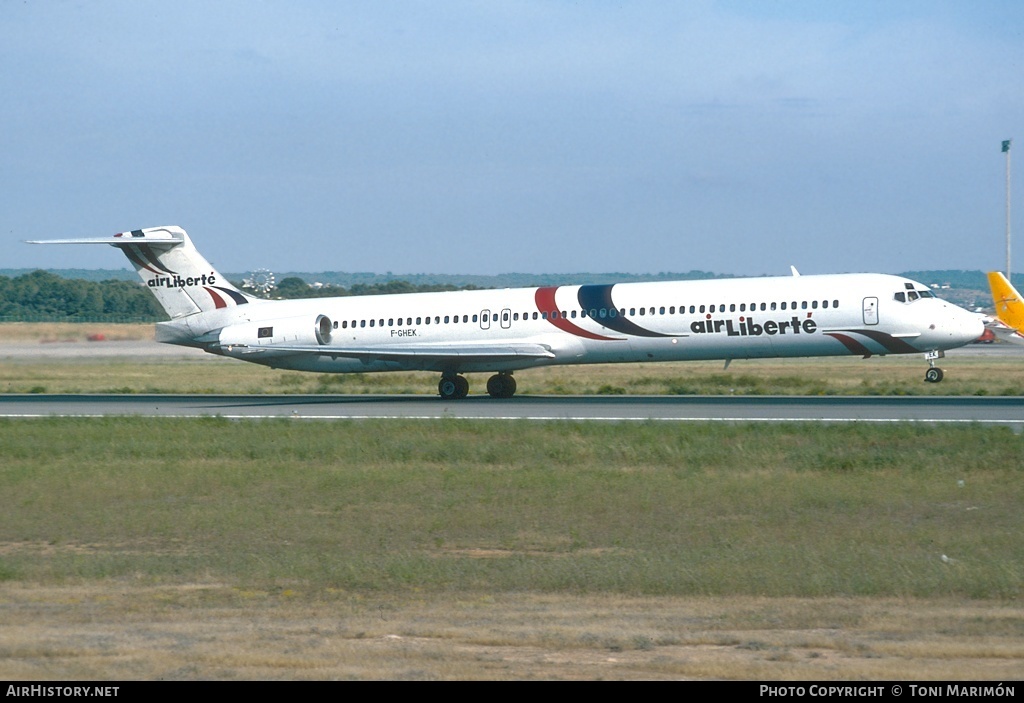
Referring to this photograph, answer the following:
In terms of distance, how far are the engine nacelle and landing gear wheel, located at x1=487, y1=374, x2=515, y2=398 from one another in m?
4.83

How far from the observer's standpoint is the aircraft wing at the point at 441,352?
109 feet

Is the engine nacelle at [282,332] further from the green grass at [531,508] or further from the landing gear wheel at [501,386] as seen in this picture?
the green grass at [531,508]

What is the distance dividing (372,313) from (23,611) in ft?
85.7

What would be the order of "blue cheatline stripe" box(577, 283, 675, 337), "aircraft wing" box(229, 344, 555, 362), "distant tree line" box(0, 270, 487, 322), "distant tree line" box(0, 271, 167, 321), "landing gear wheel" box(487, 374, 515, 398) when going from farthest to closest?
"distant tree line" box(0, 271, 167, 321), "distant tree line" box(0, 270, 487, 322), "landing gear wheel" box(487, 374, 515, 398), "aircraft wing" box(229, 344, 555, 362), "blue cheatline stripe" box(577, 283, 675, 337)

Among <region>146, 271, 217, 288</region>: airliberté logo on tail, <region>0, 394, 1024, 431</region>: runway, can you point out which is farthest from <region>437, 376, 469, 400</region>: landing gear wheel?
<region>146, 271, 217, 288</region>: airliberté logo on tail

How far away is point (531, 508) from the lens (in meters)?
15.5

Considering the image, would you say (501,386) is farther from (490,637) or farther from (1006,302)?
(1006,302)

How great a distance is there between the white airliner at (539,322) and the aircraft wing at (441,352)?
41 mm

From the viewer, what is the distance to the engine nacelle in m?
35.5

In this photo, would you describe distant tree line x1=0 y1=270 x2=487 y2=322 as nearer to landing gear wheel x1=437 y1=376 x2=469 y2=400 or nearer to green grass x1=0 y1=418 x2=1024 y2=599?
landing gear wheel x1=437 y1=376 x2=469 y2=400

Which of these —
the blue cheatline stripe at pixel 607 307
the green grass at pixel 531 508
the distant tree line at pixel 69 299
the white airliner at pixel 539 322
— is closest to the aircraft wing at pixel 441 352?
the white airliner at pixel 539 322

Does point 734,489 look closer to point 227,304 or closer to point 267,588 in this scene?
A: point 267,588

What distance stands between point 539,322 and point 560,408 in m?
3.71

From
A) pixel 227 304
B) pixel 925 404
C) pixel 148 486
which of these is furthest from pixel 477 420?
pixel 227 304
